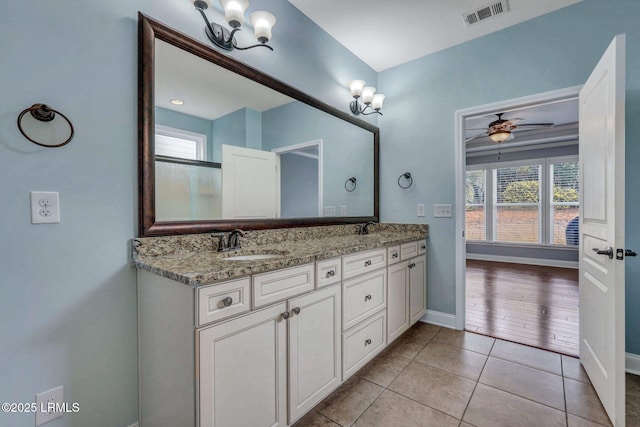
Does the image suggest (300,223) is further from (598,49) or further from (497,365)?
(598,49)

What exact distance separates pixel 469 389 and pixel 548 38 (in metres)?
2.68

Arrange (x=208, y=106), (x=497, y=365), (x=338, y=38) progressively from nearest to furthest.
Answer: (x=208, y=106) → (x=497, y=365) → (x=338, y=38)

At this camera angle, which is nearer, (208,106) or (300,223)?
(208,106)

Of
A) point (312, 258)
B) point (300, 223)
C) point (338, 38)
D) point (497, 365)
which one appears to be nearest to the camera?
point (312, 258)

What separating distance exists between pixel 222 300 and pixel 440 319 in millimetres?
2379

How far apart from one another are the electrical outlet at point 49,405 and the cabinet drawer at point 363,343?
4.27ft

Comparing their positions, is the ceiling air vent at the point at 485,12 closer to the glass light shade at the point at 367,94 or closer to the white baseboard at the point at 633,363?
the glass light shade at the point at 367,94

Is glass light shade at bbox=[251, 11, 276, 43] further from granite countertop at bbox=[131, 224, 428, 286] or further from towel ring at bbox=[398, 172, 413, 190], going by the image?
towel ring at bbox=[398, 172, 413, 190]

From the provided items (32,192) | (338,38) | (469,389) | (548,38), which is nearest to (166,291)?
(32,192)

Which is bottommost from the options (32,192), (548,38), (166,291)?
(166,291)

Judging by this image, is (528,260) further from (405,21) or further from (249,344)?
(249,344)

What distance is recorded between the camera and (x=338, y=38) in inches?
102

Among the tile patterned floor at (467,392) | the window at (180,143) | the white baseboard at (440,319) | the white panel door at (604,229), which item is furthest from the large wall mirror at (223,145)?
the white panel door at (604,229)

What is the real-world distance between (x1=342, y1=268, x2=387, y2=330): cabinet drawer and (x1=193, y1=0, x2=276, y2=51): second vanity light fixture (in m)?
1.50
